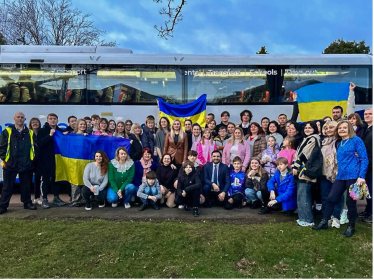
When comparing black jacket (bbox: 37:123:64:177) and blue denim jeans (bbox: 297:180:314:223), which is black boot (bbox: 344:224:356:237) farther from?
black jacket (bbox: 37:123:64:177)

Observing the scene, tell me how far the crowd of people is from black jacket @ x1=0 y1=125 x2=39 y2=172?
19mm

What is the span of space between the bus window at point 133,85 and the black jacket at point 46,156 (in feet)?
7.62

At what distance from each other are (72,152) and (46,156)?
1.97ft

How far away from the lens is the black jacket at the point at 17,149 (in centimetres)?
620

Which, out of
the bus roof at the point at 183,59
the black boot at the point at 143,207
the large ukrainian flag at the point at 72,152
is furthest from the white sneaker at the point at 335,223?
the bus roof at the point at 183,59

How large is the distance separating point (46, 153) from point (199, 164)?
140 inches

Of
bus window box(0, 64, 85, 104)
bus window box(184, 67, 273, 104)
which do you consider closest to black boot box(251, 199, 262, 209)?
bus window box(184, 67, 273, 104)

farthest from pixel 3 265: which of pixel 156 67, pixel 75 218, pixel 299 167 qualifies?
pixel 156 67

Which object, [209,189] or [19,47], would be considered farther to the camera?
[19,47]

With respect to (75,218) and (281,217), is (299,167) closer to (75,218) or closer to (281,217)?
(281,217)

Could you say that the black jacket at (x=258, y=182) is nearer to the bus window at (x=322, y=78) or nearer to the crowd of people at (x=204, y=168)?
the crowd of people at (x=204, y=168)

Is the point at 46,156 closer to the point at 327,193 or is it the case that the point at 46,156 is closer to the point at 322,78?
the point at 327,193

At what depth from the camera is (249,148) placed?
7.00 meters

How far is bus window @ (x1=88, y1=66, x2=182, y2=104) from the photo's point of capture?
888 centimetres
